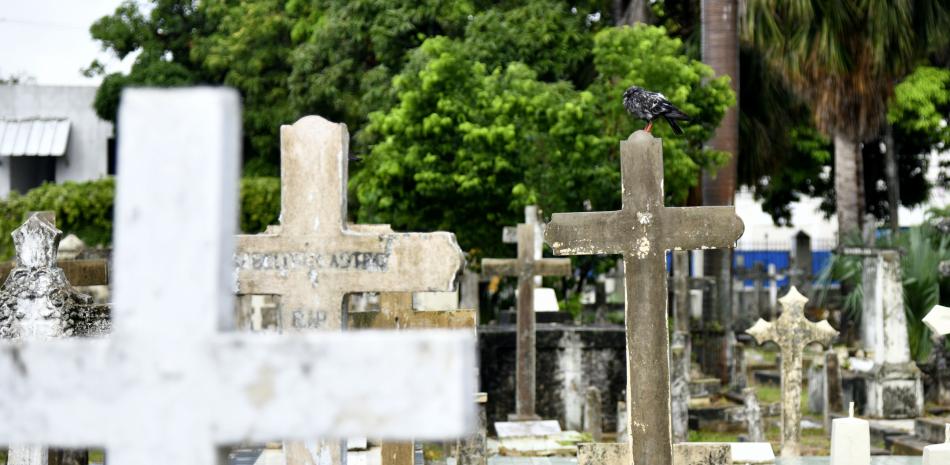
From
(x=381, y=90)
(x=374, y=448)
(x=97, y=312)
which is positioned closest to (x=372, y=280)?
(x=97, y=312)

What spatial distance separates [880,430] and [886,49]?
955 centimetres

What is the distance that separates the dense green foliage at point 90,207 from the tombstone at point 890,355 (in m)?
14.0

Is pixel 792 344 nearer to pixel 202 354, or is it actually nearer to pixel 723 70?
pixel 202 354

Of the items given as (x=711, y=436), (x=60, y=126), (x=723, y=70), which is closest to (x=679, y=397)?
(x=711, y=436)

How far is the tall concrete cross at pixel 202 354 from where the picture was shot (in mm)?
2039

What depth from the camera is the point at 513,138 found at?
61.0 feet

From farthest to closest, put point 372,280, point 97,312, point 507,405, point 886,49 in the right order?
point 886,49, point 507,405, point 97,312, point 372,280

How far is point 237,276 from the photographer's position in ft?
18.4

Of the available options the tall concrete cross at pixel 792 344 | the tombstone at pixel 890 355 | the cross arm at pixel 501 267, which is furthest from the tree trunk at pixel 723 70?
the tall concrete cross at pixel 792 344

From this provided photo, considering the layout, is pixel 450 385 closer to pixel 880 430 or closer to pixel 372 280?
pixel 372 280

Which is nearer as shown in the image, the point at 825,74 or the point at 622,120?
the point at 622,120

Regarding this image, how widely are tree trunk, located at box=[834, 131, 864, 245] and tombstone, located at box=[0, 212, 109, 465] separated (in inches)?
740

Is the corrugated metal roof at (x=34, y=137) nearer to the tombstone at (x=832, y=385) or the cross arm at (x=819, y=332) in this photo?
the tombstone at (x=832, y=385)

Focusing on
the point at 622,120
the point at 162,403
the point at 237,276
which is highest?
the point at 622,120
